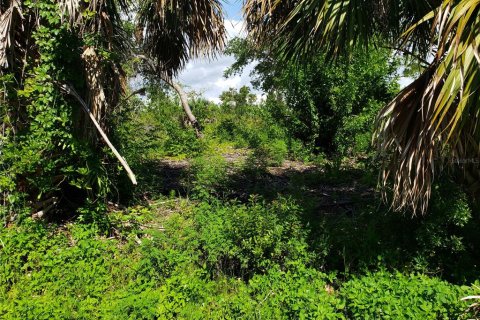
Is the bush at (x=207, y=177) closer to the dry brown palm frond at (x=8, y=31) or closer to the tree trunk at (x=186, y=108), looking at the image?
the dry brown palm frond at (x=8, y=31)

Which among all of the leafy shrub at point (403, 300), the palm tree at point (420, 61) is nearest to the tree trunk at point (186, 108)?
the palm tree at point (420, 61)

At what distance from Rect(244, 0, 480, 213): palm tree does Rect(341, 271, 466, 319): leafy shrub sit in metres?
0.69

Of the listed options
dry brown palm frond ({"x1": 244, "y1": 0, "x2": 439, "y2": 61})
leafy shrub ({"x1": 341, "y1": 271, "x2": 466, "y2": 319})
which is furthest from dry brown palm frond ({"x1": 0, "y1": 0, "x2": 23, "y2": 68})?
leafy shrub ({"x1": 341, "y1": 271, "x2": 466, "y2": 319})

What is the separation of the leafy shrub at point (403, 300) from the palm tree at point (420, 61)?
2.28 feet

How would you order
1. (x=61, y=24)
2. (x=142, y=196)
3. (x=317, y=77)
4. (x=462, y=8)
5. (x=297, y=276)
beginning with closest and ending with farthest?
(x=462, y=8)
(x=297, y=276)
(x=61, y=24)
(x=142, y=196)
(x=317, y=77)

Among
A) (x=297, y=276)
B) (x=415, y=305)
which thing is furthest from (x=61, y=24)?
(x=415, y=305)

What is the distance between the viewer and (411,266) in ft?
14.6

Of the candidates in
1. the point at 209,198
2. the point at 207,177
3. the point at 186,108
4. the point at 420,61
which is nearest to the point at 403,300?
the point at 420,61

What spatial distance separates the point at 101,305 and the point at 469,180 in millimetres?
3765

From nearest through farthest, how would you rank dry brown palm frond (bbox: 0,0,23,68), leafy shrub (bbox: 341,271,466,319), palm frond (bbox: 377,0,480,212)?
1. palm frond (bbox: 377,0,480,212)
2. leafy shrub (bbox: 341,271,466,319)
3. dry brown palm frond (bbox: 0,0,23,68)

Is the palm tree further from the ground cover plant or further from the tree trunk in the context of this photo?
the tree trunk

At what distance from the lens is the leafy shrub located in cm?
335

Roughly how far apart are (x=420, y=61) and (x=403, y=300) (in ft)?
7.12

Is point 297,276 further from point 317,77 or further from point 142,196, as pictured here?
point 317,77
